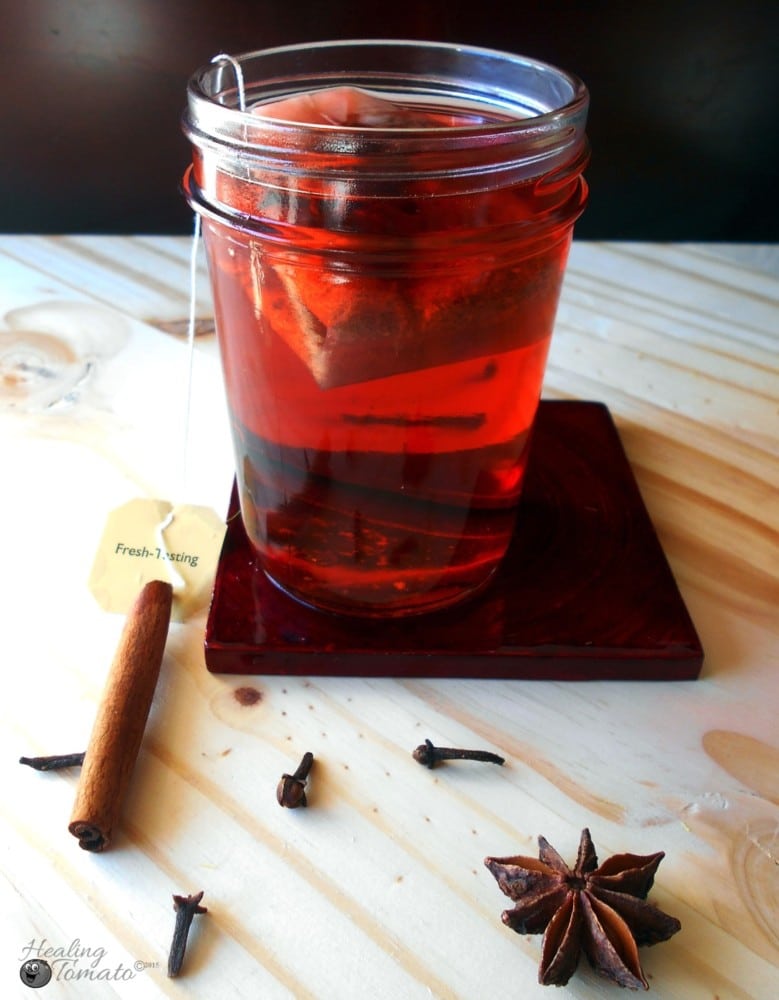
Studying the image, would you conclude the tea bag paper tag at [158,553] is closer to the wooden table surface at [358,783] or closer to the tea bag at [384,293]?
the wooden table surface at [358,783]

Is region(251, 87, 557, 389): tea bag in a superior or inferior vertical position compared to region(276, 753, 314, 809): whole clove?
superior

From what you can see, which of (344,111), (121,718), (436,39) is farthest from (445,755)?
(436,39)

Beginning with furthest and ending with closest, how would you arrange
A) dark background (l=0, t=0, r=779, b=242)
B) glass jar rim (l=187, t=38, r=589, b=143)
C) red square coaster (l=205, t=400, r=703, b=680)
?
dark background (l=0, t=0, r=779, b=242) < red square coaster (l=205, t=400, r=703, b=680) < glass jar rim (l=187, t=38, r=589, b=143)

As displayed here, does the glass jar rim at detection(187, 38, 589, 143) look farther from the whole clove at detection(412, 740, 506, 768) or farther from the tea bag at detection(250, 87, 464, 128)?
the whole clove at detection(412, 740, 506, 768)

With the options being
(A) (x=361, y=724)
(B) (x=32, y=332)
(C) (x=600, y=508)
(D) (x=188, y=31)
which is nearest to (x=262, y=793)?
(A) (x=361, y=724)

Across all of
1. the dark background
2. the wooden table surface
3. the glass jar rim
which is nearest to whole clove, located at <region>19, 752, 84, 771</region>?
the wooden table surface
